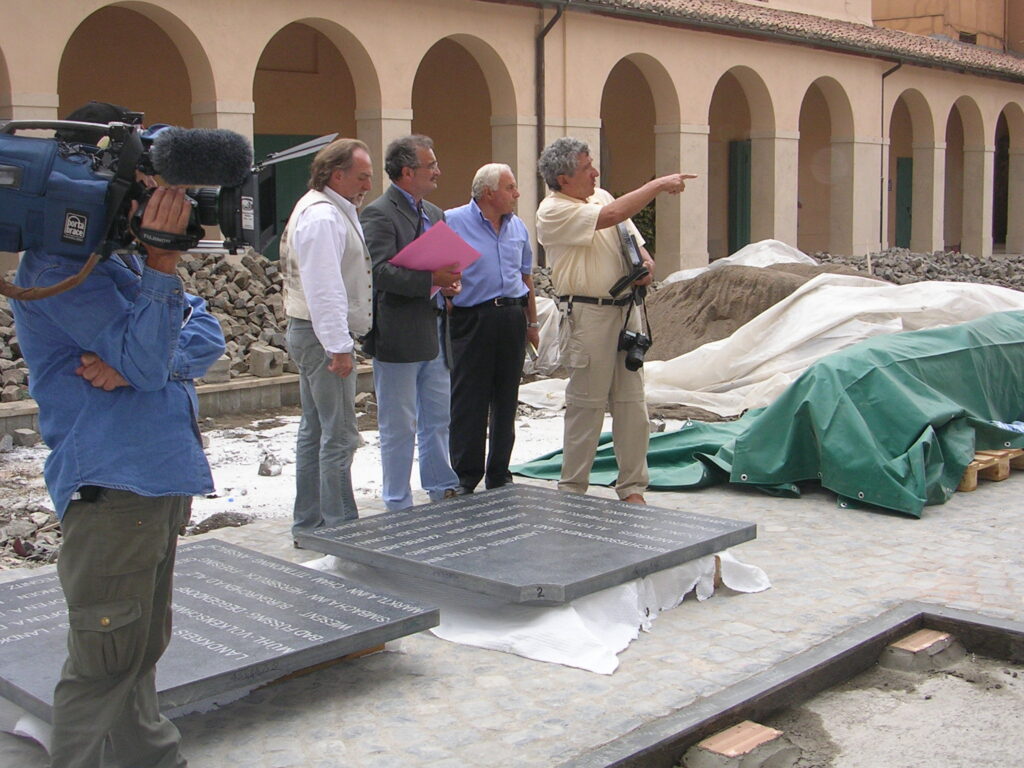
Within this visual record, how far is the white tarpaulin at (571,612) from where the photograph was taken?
13.9ft

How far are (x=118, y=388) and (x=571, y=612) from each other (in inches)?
Result: 80.7

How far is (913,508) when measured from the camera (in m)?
6.27

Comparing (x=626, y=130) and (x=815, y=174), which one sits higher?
(x=626, y=130)

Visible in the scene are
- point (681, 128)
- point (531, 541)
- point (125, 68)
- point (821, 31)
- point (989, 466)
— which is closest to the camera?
point (531, 541)

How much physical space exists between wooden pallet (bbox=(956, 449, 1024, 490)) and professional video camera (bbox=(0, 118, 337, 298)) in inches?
206

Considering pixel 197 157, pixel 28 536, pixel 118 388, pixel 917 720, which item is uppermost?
pixel 197 157

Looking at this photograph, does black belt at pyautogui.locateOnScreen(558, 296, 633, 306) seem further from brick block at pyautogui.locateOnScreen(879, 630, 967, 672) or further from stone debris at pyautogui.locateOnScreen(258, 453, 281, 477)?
stone debris at pyautogui.locateOnScreen(258, 453, 281, 477)

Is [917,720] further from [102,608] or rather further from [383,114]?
[383,114]

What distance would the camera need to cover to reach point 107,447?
2.84m

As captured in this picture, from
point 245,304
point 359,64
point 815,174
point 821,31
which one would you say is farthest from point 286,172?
point 815,174

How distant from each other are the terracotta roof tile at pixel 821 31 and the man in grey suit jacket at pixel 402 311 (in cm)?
1272

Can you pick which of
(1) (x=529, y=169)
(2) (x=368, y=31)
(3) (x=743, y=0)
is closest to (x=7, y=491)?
(2) (x=368, y=31)

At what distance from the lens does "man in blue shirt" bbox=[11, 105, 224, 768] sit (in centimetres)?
278

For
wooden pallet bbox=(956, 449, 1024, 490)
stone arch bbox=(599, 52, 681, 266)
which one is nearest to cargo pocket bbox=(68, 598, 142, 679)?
wooden pallet bbox=(956, 449, 1024, 490)
